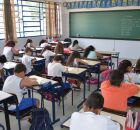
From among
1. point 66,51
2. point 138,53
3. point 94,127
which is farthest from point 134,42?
point 94,127

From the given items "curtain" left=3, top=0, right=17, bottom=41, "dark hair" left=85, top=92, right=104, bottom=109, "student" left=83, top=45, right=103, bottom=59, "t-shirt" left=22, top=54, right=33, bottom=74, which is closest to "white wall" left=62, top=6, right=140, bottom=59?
"curtain" left=3, top=0, right=17, bottom=41

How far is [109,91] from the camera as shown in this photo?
2602mm

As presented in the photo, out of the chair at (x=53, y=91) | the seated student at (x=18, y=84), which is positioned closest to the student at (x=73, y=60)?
the chair at (x=53, y=91)

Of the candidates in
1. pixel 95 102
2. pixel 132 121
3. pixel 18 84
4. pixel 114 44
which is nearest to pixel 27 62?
pixel 18 84

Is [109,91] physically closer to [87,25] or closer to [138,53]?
[138,53]

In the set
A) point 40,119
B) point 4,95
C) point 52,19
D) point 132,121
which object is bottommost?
point 40,119

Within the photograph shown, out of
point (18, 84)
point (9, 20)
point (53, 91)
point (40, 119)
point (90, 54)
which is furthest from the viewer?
point (9, 20)

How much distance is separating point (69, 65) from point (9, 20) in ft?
13.0

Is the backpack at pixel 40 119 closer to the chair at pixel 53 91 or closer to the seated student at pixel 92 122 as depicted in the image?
the chair at pixel 53 91

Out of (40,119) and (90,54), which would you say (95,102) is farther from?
(90,54)

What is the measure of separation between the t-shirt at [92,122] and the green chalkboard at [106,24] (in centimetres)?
806

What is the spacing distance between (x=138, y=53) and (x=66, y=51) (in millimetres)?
3708

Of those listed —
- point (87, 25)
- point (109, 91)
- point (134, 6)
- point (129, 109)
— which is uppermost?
point (134, 6)

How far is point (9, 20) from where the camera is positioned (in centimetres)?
800
